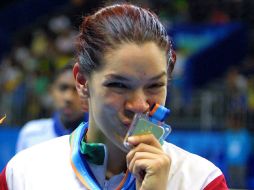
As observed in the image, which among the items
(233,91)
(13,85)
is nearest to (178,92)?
(233,91)

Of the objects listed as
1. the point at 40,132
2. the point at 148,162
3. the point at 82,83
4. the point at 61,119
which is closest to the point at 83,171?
the point at 82,83

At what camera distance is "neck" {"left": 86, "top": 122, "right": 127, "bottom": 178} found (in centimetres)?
189

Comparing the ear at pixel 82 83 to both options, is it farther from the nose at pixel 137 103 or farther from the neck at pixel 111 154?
the nose at pixel 137 103

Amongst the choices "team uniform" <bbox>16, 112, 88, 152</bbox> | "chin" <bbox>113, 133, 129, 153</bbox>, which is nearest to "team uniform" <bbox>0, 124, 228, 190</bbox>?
"chin" <bbox>113, 133, 129, 153</bbox>

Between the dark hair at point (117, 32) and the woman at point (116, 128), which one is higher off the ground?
the dark hair at point (117, 32)

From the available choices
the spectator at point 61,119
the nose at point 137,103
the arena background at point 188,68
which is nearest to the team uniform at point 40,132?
the spectator at point 61,119

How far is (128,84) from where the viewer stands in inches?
67.2

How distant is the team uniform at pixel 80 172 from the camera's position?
184 centimetres

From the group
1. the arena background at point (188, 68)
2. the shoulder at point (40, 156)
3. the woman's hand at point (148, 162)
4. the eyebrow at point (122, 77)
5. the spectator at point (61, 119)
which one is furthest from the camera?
the arena background at point (188, 68)

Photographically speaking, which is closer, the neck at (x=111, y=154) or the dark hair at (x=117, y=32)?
the dark hair at (x=117, y=32)

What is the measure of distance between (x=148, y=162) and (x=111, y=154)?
335mm

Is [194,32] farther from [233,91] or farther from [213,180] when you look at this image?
[213,180]

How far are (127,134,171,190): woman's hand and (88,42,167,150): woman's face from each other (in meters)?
0.09

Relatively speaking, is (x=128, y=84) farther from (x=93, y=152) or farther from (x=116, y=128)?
(x=93, y=152)
